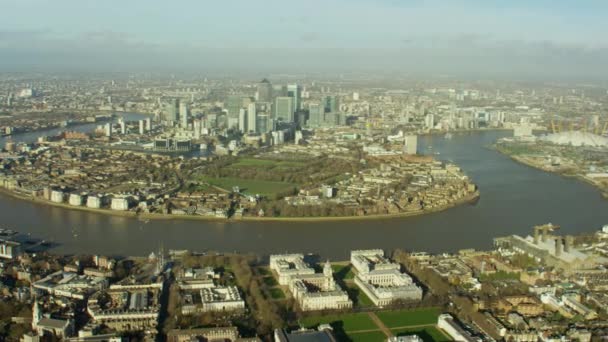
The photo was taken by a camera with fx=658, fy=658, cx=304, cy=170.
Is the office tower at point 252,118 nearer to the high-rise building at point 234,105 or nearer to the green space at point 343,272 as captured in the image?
the high-rise building at point 234,105

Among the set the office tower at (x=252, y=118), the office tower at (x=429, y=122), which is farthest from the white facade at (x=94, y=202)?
the office tower at (x=429, y=122)

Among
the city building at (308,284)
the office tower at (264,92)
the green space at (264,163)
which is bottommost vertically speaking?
the city building at (308,284)

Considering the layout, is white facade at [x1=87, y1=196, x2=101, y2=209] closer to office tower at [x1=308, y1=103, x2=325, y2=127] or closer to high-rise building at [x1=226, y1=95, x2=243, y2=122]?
high-rise building at [x1=226, y1=95, x2=243, y2=122]

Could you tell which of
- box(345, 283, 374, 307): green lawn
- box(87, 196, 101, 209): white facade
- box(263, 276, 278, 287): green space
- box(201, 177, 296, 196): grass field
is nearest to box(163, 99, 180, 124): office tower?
box(201, 177, 296, 196): grass field

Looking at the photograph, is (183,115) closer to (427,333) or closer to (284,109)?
(284,109)

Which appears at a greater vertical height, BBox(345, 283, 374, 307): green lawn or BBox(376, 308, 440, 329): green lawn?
BBox(345, 283, 374, 307): green lawn

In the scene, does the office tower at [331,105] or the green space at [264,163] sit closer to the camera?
the green space at [264,163]
